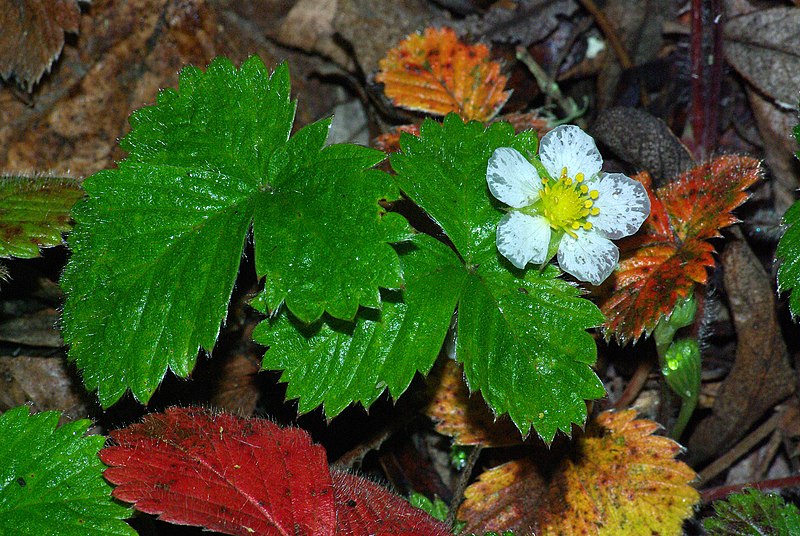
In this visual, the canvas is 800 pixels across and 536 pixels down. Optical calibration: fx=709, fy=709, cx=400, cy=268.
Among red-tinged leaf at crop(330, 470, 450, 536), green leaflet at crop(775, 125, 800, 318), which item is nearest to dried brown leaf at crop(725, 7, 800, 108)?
green leaflet at crop(775, 125, 800, 318)

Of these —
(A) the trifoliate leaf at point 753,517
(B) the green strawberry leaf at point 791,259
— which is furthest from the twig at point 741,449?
(B) the green strawberry leaf at point 791,259

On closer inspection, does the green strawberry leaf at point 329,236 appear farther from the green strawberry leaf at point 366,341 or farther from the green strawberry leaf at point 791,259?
the green strawberry leaf at point 791,259

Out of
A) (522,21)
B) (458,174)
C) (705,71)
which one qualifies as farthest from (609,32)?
(458,174)

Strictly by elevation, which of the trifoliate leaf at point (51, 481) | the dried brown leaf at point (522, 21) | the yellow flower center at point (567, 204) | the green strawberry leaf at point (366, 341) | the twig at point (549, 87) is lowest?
the trifoliate leaf at point (51, 481)

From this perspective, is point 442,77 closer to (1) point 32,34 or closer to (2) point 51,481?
(1) point 32,34

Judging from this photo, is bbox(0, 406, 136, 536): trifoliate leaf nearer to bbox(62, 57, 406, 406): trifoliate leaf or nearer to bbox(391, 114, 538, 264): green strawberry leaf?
bbox(62, 57, 406, 406): trifoliate leaf

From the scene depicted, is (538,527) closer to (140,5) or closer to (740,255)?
(740,255)
